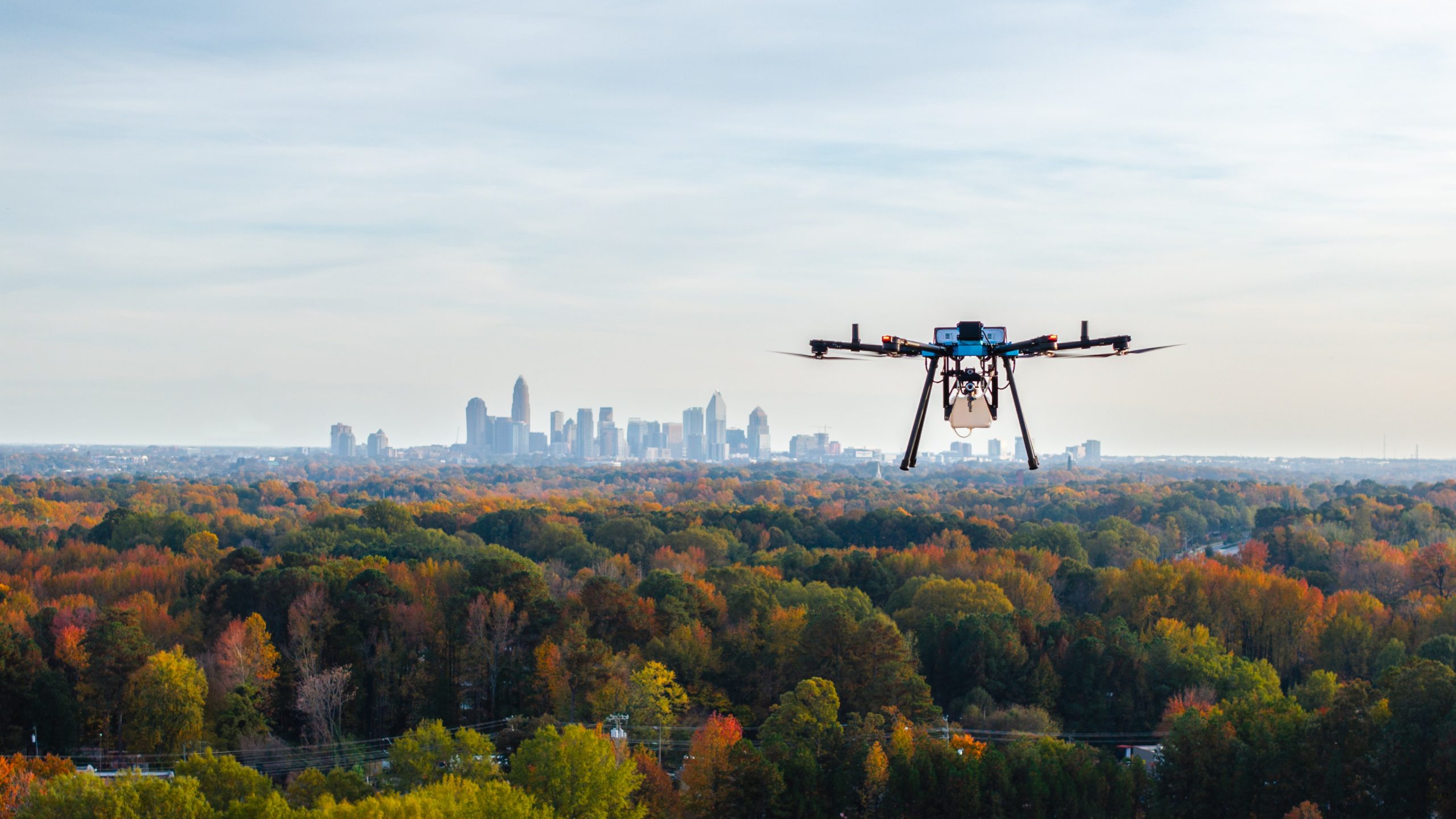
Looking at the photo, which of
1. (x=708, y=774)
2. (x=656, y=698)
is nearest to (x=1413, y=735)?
(x=708, y=774)

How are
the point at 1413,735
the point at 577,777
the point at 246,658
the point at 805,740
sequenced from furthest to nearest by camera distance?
the point at 246,658 → the point at 805,740 → the point at 1413,735 → the point at 577,777

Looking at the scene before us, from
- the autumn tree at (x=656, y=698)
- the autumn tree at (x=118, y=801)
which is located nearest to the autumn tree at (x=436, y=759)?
the autumn tree at (x=118, y=801)

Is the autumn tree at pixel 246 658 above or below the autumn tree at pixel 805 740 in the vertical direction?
above

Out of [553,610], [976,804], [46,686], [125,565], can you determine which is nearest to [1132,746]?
[976,804]

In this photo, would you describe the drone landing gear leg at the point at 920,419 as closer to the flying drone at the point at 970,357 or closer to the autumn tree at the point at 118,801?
the flying drone at the point at 970,357

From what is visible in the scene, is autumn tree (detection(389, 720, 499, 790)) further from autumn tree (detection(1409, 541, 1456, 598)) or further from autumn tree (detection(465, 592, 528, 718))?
autumn tree (detection(1409, 541, 1456, 598))

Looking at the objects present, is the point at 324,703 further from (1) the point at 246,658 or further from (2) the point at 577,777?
(2) the point at 577,777

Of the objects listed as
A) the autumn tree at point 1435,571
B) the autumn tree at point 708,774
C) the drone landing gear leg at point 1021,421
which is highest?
the drone landing gear leg at point 1021,421

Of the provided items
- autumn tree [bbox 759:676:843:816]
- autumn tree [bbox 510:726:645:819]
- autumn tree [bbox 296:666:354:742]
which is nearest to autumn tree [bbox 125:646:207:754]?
autumn tree [bbox 296:666:354:742]
